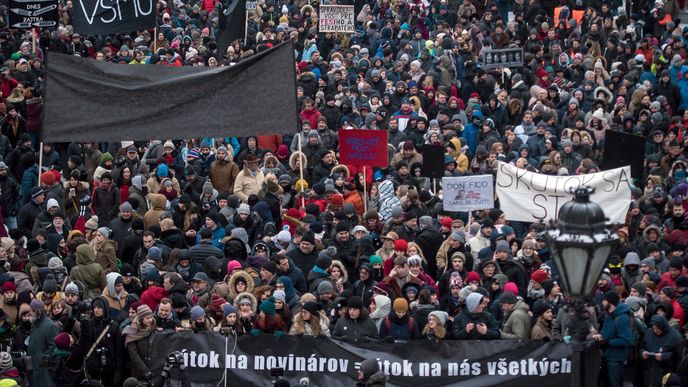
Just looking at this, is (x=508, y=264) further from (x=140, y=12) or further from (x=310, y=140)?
(x=140, y=12)

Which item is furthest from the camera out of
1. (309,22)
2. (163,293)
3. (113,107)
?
(309,22)

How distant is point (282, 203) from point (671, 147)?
18.7 feet

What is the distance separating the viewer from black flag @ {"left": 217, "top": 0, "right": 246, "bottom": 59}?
28141mm

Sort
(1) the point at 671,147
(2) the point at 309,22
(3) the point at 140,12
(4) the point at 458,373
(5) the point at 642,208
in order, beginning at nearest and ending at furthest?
(4) the point at 458,373 → (5) the point at 642,208 → (1) the point at 671,147 → (3) the point at 140,12 → (2) the point at 309,22

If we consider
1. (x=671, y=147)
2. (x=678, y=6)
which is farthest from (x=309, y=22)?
(x=671, y=147)

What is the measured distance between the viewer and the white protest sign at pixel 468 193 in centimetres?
1808

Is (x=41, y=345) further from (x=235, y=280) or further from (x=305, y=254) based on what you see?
(x=305, y=254)

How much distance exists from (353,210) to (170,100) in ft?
8.39

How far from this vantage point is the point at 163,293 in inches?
616

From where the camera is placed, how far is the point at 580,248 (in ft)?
26.7

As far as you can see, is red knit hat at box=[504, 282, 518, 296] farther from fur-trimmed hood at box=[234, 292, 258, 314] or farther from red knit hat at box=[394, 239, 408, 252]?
fur-trimmed hood at box=[234, 292, 258, 314]

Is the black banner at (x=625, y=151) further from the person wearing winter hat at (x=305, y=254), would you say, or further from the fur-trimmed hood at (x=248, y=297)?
the fur-trimmed hood at (x=248, y=297)

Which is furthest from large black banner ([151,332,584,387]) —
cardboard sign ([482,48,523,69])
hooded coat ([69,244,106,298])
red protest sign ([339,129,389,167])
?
cardboard sign ([482,48,523,69])

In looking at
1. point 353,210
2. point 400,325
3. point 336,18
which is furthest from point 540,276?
point 336,18
